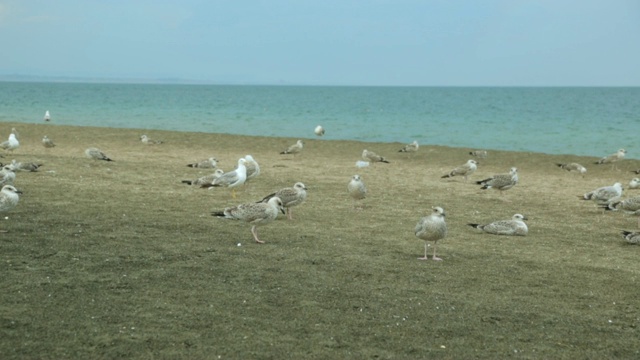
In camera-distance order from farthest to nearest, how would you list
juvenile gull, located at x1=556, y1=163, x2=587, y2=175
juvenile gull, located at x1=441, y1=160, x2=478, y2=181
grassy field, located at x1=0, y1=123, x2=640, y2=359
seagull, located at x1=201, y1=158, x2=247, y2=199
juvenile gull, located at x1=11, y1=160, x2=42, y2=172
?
juvenile gull, located at x1=556, y1=163, x2=587, y2=175, juvenile gull, located at x1=441, y1=160, x2=478, y2=181, juvenile gull, located at x1=11, y1=160, x2=42, y2=172, seagull, located at x1=201, y1=158, x2=247, y2=199, grassy field, located at x1=0, y1=123, x2=640, y2=359

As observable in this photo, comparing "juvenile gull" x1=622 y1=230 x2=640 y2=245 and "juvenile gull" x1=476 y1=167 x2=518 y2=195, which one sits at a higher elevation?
"juvenile gull" x1=476 y1=167 x2=518 y2=195

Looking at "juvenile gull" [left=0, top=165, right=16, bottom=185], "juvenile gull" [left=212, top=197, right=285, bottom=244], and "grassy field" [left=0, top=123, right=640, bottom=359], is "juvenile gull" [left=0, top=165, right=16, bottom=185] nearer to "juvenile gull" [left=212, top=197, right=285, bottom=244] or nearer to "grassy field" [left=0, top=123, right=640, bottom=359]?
"grassy field" [left=0, top=123, right=640, bottom=359]

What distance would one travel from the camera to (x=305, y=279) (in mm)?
10656

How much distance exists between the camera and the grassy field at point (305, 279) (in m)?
8.18

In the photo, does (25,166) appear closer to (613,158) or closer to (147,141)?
(147,141)

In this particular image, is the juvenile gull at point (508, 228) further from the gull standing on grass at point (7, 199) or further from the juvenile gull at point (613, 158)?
the juvenile gull at point (613, 158)

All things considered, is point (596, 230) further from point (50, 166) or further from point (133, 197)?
point (50, 166)

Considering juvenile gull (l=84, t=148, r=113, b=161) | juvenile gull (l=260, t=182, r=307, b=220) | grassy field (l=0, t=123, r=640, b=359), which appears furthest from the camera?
juvenile gull (l=84, t=148, r=113, b=161)

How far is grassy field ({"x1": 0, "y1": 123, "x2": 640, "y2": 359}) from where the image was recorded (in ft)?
26.8

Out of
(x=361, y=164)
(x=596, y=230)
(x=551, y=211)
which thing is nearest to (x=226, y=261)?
(x=596, y=230)

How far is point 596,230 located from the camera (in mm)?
16000

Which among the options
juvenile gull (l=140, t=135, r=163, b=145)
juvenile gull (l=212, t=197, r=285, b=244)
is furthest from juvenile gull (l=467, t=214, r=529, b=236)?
juvenile gull (l=140, t=135, r=163, b=145)

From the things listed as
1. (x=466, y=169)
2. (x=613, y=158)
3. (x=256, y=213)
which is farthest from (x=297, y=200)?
(x=613, y=158)

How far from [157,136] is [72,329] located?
30.4 meters
